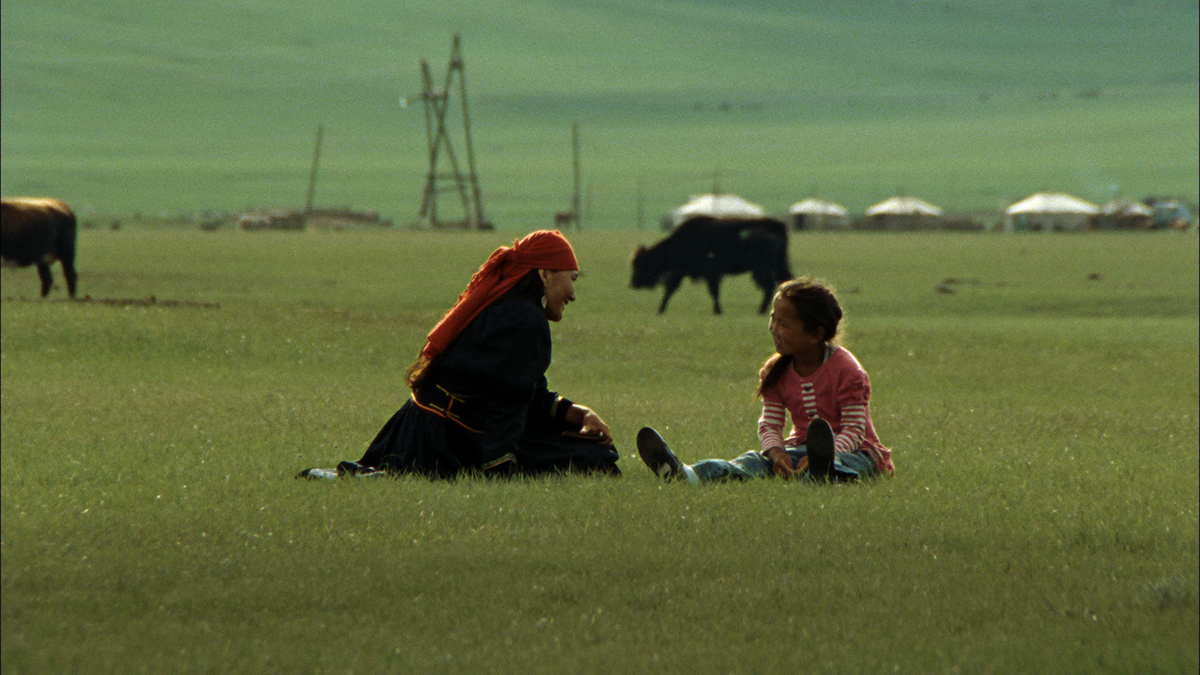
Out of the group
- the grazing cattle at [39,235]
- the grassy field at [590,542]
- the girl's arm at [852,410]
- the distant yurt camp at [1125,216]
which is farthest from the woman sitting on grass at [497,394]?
the distant yurt camp at [1125,216]

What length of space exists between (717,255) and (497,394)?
2045cm

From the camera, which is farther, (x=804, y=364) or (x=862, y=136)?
(x=862, y=136)

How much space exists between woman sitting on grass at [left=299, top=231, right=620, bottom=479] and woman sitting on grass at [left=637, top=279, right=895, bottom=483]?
50 centimetres

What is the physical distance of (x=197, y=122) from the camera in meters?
175

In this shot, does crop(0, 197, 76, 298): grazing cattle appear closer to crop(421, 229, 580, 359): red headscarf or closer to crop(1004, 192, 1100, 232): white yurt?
crop(421, 229, 580, 359): red headscarf

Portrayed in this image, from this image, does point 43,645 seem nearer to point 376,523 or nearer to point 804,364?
point 376,523

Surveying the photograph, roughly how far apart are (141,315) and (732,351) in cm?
706

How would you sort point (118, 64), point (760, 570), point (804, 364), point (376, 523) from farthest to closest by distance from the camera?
1. point (118, 64)
2. point (804, 364)
3. point (376, 523)
4. point (760, 570)

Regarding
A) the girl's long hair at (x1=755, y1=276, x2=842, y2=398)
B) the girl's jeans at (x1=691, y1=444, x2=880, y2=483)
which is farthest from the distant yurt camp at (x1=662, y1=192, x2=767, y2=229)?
the girl's long hair at (x1=755, y1=276, x2=842, y2=398)

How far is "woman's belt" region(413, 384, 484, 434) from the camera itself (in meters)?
6.84

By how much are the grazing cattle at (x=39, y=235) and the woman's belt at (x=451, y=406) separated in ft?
56.2

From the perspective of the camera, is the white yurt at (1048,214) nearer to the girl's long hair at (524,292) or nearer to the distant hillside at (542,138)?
the distant hillside at (542,138)

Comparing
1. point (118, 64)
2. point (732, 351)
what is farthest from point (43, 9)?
point (118, 64)

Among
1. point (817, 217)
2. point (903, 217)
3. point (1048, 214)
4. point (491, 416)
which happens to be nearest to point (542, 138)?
point (817, 217)
